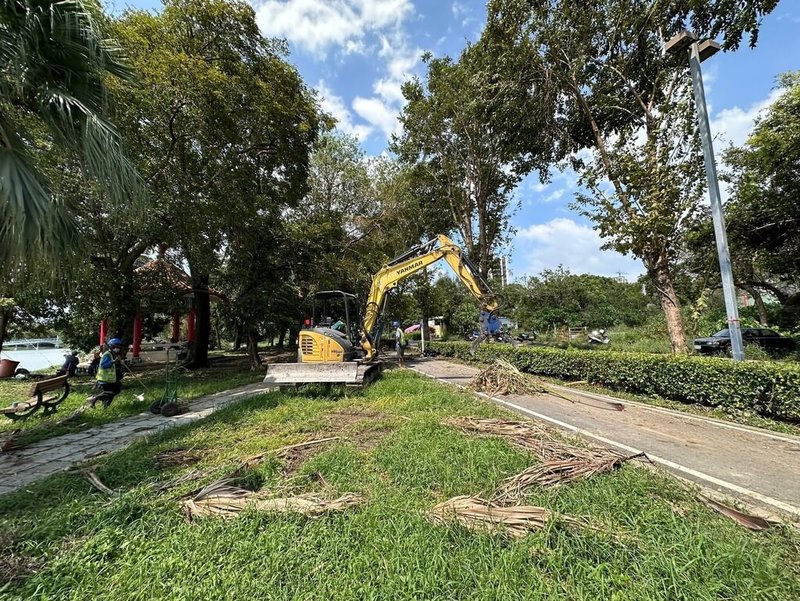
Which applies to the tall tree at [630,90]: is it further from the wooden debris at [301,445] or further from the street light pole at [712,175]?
the wooden debris at [301,445]

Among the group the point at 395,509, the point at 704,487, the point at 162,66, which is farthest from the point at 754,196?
the point at 162,66

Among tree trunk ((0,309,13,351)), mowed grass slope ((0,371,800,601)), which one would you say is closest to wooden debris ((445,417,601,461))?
mowed grass slope ((0,371,800,601))

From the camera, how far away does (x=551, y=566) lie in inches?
93.8

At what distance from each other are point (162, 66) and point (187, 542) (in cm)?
1007

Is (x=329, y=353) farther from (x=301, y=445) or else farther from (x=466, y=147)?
(x=466, y=147)

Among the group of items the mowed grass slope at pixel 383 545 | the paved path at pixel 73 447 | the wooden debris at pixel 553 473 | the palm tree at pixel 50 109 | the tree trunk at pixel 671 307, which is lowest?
the paved path at pixel 73 447

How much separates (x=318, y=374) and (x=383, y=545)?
248 inches

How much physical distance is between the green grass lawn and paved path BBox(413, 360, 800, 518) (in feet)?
27.2

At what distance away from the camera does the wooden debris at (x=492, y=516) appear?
276cm

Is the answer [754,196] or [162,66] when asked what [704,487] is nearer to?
[162,66]

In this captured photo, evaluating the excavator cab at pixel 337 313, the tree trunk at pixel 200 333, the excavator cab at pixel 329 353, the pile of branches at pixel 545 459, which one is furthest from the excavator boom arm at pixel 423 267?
the tree trunk at pixel 200 333

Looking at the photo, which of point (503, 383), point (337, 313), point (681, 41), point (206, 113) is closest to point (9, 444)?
point (337, 313)

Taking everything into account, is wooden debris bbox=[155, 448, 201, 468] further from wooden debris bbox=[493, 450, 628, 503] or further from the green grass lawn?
wooden debris bbox=[493, 450, 628, 503]

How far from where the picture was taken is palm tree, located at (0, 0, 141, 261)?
3.78 m
